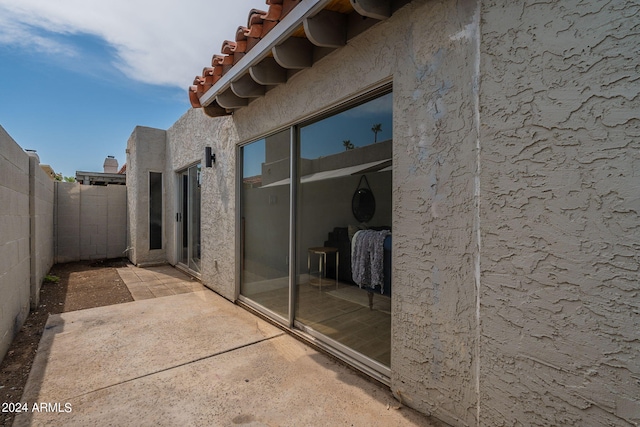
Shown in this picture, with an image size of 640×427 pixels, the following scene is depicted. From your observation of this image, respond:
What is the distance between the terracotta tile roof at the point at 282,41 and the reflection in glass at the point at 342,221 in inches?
34.2

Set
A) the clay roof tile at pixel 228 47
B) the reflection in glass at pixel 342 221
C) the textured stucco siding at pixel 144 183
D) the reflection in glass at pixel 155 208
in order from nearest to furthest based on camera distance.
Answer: the reflection in glass at pixel 342 221 → the clay roof tile at pixel 228 47 → the textured stucco siding at pixel 144 183 → the reflection in glass at pixel 155 208

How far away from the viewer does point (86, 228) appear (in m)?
11.2

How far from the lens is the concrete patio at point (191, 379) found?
108 inches

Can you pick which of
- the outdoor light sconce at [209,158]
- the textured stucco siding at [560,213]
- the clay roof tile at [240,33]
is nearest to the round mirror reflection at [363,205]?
the textured stucco siding at [560,213]

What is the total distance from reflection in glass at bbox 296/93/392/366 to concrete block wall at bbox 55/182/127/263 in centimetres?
1079

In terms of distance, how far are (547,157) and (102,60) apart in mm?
11330

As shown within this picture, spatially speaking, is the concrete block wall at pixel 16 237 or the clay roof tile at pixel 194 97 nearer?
the concrete block wall at pixel 16 237

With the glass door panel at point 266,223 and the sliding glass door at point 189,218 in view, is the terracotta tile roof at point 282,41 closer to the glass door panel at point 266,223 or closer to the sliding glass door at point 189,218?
the glass door panel at point 266,223

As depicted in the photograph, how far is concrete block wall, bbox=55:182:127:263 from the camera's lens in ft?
35.2

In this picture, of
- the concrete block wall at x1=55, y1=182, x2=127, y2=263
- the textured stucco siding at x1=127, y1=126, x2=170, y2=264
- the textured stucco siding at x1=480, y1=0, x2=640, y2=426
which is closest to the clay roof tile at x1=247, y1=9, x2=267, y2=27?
the textured stucco siding at x1=480, y1=0, x2=640, y2=426

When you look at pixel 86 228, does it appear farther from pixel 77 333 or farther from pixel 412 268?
pixel 412 268

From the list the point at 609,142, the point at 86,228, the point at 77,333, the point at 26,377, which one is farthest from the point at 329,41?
the point at 86,228

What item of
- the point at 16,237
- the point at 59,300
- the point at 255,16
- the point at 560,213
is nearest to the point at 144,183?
the point at 59,300

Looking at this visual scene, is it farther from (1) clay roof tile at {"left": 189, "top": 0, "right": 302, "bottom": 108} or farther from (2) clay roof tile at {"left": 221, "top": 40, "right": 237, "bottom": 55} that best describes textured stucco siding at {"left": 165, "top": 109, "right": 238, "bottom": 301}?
(2) clay roof tile at {"left": 221, "top": 40, "right": 237, "bottom": 55}
